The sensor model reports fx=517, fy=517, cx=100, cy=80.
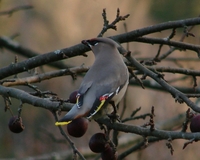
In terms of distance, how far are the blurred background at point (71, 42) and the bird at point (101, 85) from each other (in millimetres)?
5288

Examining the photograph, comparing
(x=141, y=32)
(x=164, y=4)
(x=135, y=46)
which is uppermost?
(x=141, y=32)

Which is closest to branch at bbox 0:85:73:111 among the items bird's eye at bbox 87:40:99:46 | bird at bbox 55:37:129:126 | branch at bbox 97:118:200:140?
bird at bbox 55:37:129:126

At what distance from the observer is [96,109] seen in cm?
299

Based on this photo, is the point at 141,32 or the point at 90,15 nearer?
the point at 141,32

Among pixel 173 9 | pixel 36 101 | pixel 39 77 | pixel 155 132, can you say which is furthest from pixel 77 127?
pixel 173 9

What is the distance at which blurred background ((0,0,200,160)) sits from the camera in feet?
31.9

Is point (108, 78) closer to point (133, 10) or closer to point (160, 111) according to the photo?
point (160, 111)

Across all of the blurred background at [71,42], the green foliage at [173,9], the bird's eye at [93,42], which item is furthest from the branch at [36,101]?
the green foliage at [173,9]

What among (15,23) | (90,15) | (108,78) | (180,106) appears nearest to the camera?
(108,78)

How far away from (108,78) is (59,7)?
30.2 ft

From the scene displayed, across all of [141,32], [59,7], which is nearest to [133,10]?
[59,7]

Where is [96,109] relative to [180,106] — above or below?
above

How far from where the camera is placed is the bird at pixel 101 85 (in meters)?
2.98

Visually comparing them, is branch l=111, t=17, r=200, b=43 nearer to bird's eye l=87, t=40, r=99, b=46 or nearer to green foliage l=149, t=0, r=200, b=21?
bird's eye l=87, t=40, r=99, b=46
